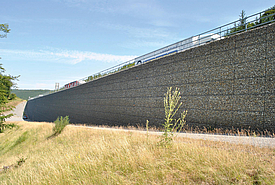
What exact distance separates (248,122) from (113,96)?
53.2ft

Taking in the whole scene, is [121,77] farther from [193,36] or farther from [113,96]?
[193,36]

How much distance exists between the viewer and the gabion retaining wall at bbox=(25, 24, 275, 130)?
980 cm

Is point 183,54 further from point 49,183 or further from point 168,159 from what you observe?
point 49,183

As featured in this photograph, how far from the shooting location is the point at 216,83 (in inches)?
467

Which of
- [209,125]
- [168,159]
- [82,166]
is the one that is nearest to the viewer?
[168,159]

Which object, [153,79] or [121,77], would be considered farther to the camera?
[121,77]

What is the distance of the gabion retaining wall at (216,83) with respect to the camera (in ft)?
32.1

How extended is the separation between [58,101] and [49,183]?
42.2 metres


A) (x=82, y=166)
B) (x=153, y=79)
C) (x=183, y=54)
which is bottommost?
(x=82, y=166)

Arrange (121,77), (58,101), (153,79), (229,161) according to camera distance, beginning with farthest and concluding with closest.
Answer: (58,101), (121,77), (153,79), (229,161)

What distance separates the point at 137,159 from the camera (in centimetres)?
504

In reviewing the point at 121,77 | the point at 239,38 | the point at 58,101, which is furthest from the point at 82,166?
the point at 58,101

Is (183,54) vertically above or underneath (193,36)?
underneath

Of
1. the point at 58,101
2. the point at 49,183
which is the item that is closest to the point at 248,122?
the point at 49,183
